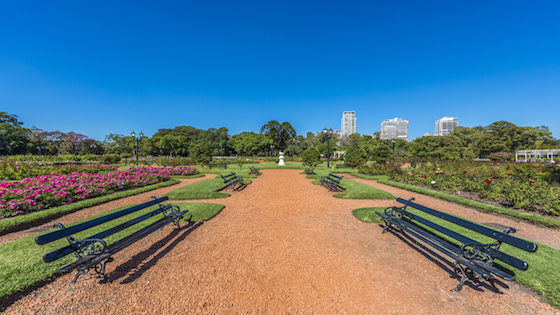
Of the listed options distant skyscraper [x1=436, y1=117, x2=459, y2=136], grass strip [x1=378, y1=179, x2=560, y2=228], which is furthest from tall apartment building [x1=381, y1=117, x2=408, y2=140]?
grass strip [x1=378, y1=179, x2=560, y2=228]

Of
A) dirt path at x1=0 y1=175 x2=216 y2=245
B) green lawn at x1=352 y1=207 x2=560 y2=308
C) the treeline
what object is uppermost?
the treeline

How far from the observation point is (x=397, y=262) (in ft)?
10.8

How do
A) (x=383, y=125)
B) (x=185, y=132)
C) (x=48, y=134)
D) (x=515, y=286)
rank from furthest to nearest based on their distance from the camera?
(x=383, y=125)
(x=185, y=132)
(x=48, y=134)
(x=515, y=286)

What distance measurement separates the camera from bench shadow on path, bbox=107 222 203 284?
2.89 meters

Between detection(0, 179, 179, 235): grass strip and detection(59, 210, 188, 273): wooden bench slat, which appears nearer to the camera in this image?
detection(59, 210, 188, 273): wooden bench slat

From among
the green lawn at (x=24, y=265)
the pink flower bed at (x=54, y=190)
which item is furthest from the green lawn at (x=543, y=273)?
the pink flower bed at (x=54, y=190)

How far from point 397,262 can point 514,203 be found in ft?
20.9

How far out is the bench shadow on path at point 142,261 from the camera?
289 cm

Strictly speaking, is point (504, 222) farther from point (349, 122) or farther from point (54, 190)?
point (349, 122)

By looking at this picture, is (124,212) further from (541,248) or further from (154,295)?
(541,248)

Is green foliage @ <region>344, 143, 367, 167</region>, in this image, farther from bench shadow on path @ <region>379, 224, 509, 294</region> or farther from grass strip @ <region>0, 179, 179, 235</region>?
grass strip @ <region>0, 179, 179, 235</region>

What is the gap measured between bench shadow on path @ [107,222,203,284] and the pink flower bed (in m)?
5.00

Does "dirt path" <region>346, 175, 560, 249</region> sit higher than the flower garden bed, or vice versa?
the flower garden bed

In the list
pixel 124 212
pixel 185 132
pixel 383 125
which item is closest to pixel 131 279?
Result: pixel 124 212
